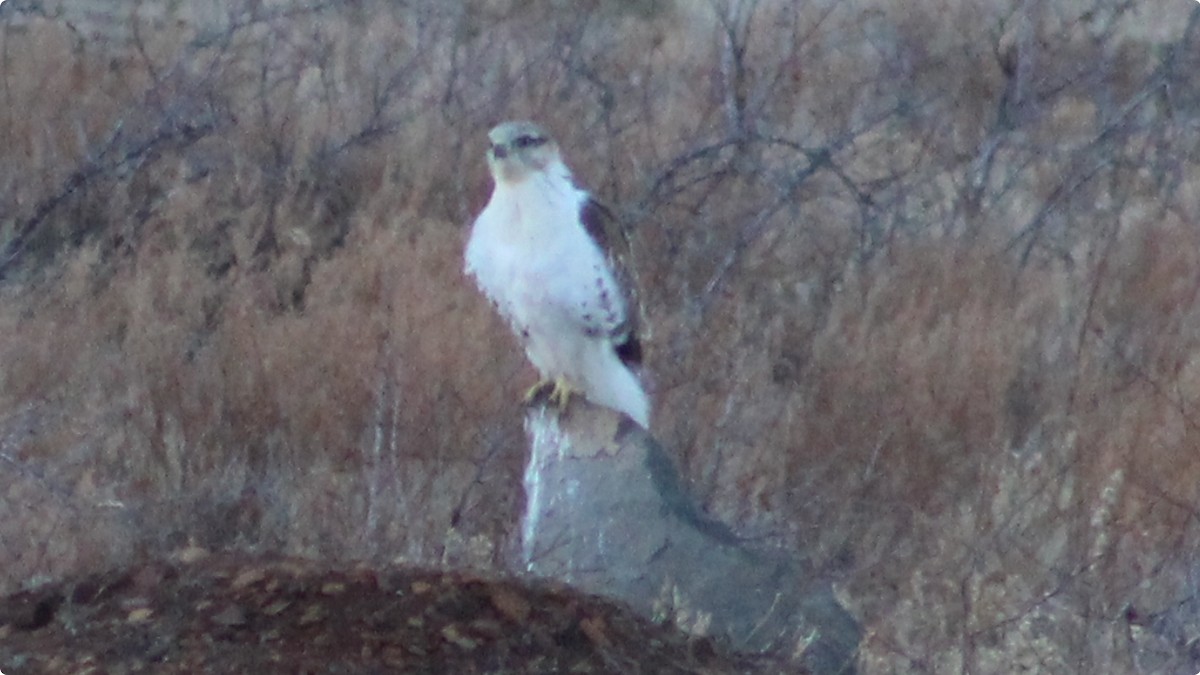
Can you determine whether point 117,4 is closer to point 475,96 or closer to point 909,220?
point 475,96

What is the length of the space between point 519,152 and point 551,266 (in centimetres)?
32

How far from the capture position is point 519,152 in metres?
4.84

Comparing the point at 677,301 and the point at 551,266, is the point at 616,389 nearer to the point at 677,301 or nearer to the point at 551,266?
the point at 551,266

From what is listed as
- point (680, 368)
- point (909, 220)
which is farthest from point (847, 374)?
point (909, 220)

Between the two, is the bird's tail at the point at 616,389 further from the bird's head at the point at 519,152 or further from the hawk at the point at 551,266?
the bird's head at the point at 519,152

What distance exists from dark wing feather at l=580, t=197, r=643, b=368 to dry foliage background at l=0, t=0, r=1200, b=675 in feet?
2.00

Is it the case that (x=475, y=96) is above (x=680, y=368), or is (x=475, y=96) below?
above

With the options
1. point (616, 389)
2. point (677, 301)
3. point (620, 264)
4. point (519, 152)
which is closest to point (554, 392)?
point (616, 389)

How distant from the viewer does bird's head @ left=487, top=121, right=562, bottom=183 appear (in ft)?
15.8

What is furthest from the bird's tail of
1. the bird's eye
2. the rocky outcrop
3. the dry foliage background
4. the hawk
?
the bird's eye

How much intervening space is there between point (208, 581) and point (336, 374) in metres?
3.33

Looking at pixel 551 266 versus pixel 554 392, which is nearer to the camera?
pixel 551 266

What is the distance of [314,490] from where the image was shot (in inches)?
232

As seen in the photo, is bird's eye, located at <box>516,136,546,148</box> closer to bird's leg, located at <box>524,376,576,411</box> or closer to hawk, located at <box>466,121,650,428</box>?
hawk, located at <box>466,121,650,428</box>
